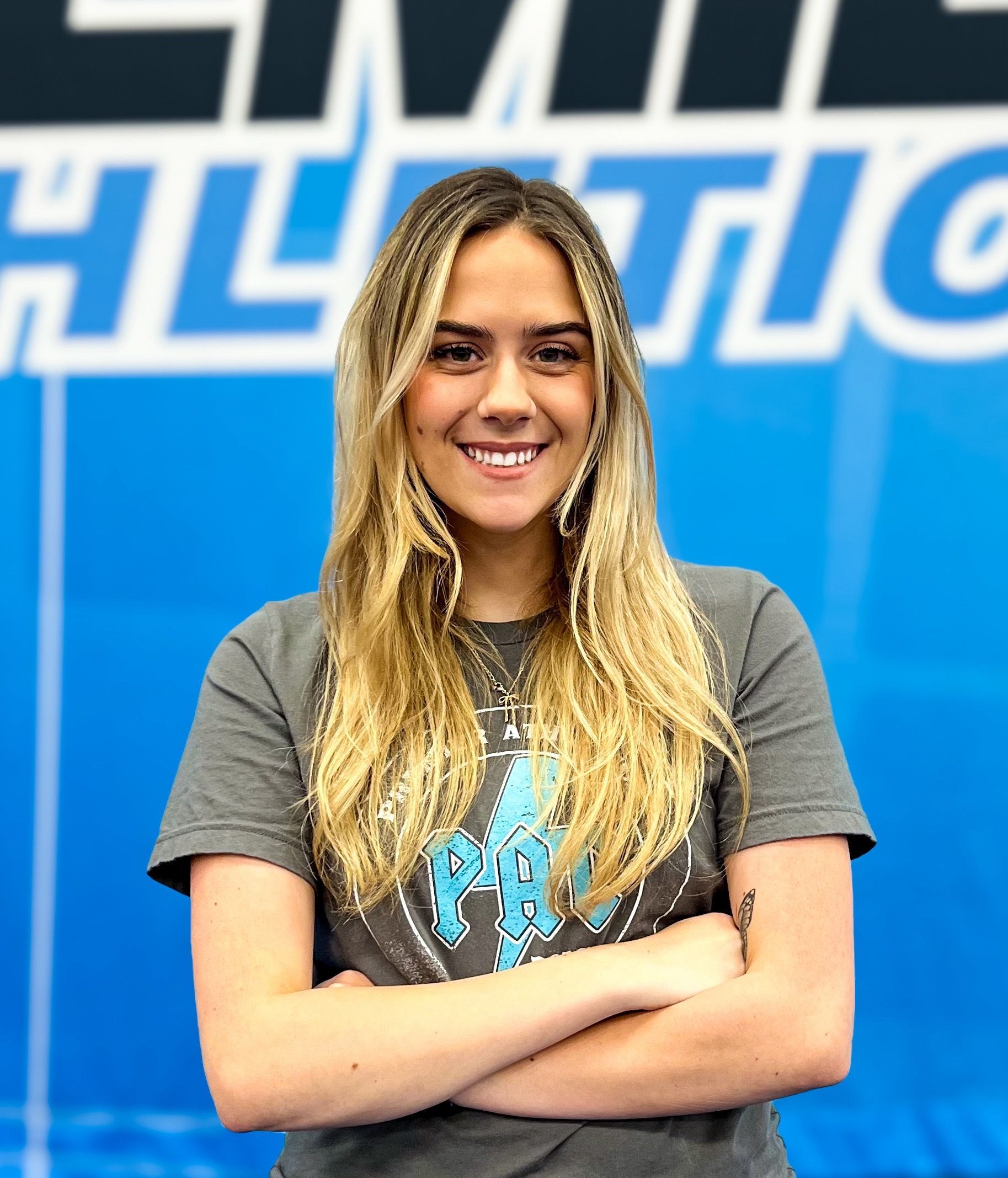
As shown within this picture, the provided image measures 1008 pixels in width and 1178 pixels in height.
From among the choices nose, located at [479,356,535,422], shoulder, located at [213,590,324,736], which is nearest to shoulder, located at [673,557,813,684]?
nose, located at [479,356,535,422]

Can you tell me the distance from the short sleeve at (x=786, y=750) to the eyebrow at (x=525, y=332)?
385 mm

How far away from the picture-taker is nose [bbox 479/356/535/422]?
144 centimetres

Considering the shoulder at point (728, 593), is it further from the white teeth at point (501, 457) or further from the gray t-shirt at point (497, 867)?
the white teeth at point (501, 457)

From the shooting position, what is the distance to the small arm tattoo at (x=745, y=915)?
1362 millimetres

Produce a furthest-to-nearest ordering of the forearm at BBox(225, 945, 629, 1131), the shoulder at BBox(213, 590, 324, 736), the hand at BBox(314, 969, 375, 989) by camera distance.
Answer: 1. the shoulder at BBox(213, 590, 324, 736)
2. the hand at BBox(314, 969, 375, 989)
3. the forearm at BBox(225, 945, 629, 1131)

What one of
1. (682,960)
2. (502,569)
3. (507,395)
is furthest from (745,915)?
(507,395)

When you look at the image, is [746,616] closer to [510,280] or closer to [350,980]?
[510,280]

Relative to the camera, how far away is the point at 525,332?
1.46 meters

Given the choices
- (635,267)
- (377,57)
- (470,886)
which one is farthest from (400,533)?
(377,57)

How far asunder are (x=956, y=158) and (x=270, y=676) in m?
1.83

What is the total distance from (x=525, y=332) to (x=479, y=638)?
357 millimetres

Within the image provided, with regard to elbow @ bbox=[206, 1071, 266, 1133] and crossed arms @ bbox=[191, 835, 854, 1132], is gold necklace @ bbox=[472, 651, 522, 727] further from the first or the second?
elbow @ bbox=[206, 1071, 266, 1133]

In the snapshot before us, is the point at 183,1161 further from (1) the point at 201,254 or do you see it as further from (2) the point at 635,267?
(2) the point at 635,267

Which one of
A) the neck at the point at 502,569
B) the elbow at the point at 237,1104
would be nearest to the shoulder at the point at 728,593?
the neck at the point at 502,569
